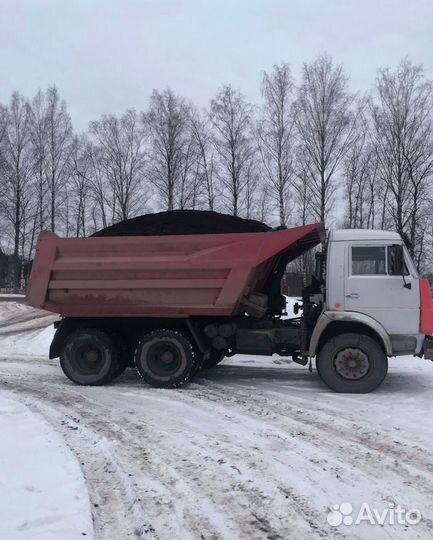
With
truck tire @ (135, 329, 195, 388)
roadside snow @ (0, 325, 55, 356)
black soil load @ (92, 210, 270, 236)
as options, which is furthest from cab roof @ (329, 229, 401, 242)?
roadside snow @ (0, 325, 55, 356)

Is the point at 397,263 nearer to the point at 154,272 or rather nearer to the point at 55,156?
the point at 154,272

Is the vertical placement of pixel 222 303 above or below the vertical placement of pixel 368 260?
below

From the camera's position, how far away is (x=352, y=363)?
900cm

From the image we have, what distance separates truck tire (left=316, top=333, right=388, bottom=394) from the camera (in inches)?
351

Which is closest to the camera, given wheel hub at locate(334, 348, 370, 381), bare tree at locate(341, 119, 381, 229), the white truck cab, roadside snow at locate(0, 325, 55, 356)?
the white truck cab

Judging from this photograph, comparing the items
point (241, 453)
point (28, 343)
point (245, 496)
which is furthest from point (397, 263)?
point (28, 343)

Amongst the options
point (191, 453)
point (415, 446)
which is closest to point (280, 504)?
point (191, 453)

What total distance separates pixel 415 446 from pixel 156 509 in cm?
307

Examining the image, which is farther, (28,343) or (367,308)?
(28,343)

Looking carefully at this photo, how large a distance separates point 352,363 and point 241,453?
147 inches

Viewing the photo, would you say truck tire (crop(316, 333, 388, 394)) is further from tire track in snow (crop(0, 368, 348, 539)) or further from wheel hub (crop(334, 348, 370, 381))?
tire track in snow (crop(0, 368, 348, 539))

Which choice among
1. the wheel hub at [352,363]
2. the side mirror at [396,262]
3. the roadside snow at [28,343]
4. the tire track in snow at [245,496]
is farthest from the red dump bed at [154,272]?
the roadside snow at [28,343]

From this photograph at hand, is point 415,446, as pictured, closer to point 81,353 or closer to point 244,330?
point 244,330

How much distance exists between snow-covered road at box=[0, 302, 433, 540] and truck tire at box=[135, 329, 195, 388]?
0.25 m
